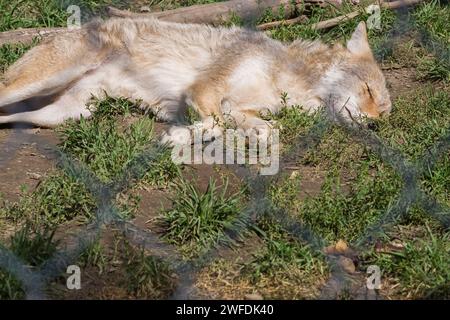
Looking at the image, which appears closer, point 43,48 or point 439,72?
point 43,48

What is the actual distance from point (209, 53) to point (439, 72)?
1.69m

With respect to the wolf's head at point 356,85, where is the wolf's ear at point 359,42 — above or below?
above

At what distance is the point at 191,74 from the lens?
20.0 feet

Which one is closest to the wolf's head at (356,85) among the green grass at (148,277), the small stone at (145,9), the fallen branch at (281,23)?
the fallen branch at (281,23)

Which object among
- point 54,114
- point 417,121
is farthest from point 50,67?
point 417,121

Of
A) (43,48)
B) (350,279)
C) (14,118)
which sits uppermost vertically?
(43,48)

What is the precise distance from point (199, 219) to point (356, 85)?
241cm

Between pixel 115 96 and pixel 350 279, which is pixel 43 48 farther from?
pixel 350 279

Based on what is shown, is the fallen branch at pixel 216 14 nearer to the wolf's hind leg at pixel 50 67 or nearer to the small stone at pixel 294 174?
the wolf's hind leg at pixel 50 67

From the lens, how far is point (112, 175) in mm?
4895

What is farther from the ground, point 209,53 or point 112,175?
point 209,53

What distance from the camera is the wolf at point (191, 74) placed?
19.1 ft
